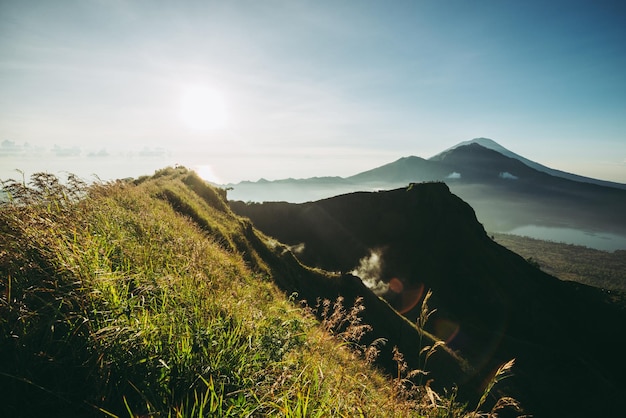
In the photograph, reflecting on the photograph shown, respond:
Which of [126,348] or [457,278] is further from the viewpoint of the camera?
[457,278]

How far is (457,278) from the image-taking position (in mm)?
83812

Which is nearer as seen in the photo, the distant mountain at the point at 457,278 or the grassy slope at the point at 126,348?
the grassy slope at the point at 126,348

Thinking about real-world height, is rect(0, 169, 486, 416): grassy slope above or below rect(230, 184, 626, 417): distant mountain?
above

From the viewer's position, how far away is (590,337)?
251ft

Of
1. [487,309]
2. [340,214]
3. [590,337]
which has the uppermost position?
[340,214]

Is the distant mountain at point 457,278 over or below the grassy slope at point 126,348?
below

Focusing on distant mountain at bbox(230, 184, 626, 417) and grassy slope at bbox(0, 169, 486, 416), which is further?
distant mountain at bbox(230, 184, 626, 417)

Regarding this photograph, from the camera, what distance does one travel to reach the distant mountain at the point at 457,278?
59.2 metres

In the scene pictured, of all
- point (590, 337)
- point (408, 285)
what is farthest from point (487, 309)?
point (590, 337)

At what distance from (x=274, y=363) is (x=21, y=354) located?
2.79 metres

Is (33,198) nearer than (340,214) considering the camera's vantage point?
Yes

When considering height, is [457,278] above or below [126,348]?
below

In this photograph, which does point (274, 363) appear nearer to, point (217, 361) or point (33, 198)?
point (217, 361)

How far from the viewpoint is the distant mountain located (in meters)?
59.2
